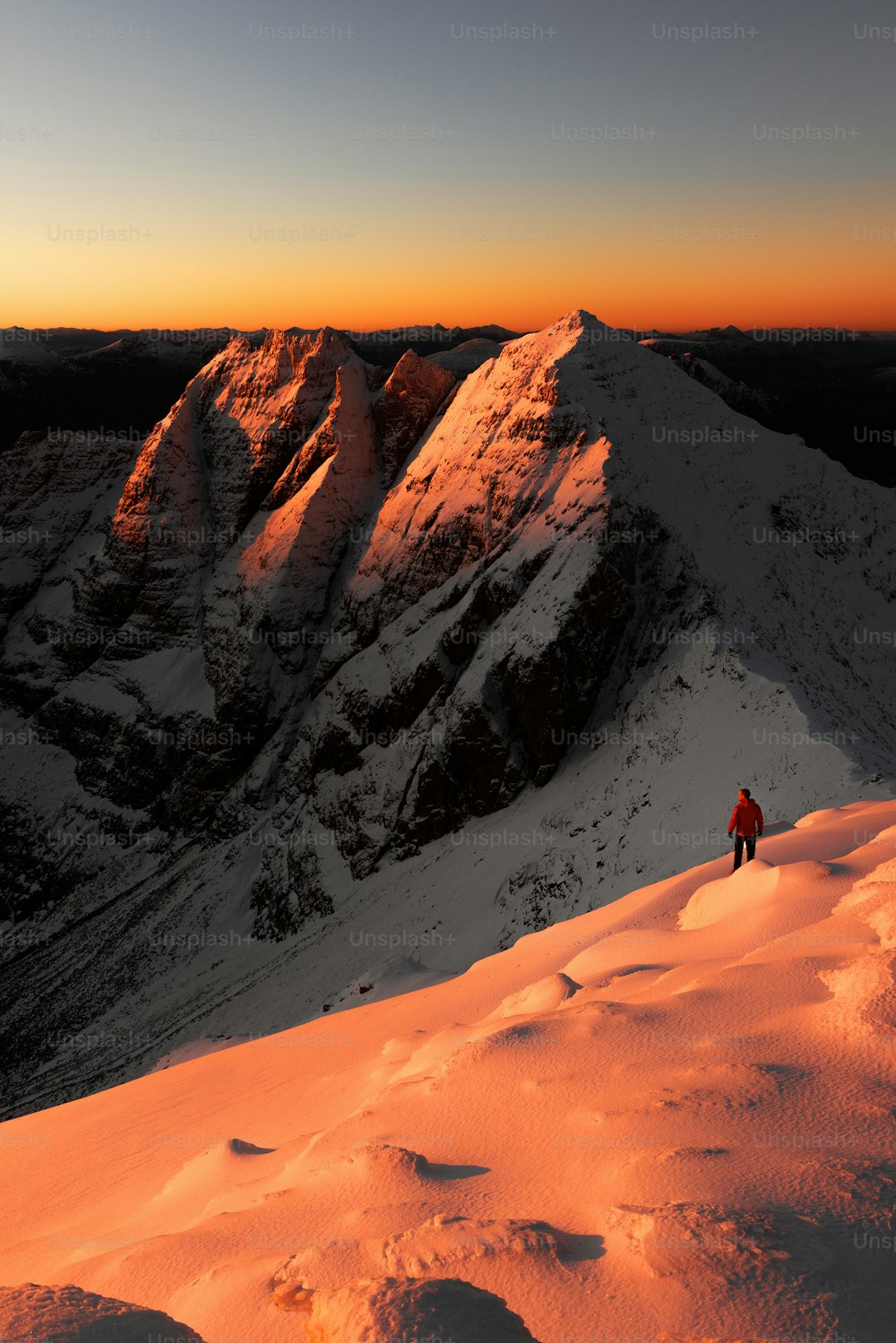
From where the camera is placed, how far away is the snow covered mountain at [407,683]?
4666cm

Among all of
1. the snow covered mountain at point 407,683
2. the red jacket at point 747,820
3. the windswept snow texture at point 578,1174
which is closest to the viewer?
the windswept snow texture at point 578,1174

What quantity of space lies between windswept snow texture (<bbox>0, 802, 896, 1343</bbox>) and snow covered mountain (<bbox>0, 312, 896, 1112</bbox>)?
15153mm

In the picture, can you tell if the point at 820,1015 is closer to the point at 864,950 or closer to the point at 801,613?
the point at 864,950

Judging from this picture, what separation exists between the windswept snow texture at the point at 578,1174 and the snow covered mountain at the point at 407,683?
15153 mm

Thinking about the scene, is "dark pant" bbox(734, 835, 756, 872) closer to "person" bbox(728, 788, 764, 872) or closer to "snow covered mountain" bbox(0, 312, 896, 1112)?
"person" bbox(728, 788, 764, 872)

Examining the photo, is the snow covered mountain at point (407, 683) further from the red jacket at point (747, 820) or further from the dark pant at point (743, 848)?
the red jacket at point (747, 820)

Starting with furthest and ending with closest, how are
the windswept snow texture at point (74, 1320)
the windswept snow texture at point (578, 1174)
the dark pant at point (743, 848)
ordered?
the dark pant at point (743, 848), the windswept snow texture at point (578, 1174), the windswept snow texture at point (74, 1320)

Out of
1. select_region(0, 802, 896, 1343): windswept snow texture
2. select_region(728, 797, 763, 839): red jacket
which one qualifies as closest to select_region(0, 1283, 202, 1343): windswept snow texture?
select_region(0, 802, 896, 1343): windswept snow texture

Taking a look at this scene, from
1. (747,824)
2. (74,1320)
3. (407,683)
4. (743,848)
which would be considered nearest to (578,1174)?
(74,1320)

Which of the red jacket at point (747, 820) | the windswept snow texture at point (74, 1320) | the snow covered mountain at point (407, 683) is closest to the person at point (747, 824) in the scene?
the red jacket at point (747, 820)

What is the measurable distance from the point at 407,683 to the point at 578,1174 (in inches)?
2224

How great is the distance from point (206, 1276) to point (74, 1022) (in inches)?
2602

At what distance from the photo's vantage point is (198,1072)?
20.1m

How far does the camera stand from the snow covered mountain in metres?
46.7
